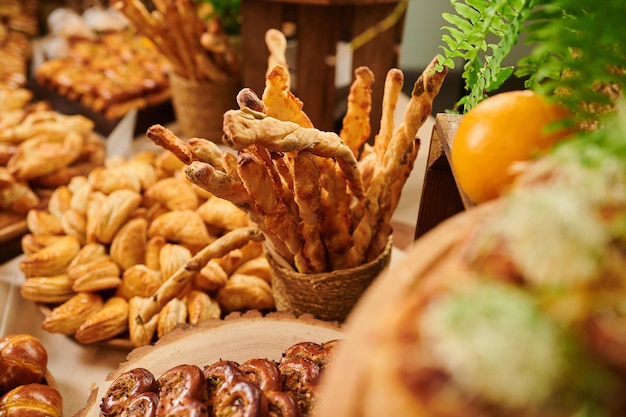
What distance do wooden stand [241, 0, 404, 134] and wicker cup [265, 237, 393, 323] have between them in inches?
32.3

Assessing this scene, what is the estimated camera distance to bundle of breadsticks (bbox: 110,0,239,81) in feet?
5.93

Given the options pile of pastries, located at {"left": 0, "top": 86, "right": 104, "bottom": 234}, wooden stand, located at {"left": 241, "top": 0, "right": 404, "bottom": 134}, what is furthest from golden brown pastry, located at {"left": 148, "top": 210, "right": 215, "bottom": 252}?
wooden stand, located at {"left": 241, "top": 0, "right": 404, "bottom": 134}

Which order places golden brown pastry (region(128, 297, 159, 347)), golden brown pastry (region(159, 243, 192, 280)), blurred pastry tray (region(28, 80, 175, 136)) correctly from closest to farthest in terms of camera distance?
golden brown pastry (region(128, 297, 159, 347)), golden brown pastry (region(159, 243, 192, 280)), blurred pastry tray (region(28, 80, 175, 136))

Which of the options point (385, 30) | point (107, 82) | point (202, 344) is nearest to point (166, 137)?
point (202, 344)

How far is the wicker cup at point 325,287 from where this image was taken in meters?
1.01

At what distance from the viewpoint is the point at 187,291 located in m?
1.18

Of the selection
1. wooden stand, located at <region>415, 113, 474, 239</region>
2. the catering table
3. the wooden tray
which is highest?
wooden stand, located at <region>415, 113, 474, 239</region>

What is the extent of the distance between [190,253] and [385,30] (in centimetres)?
100

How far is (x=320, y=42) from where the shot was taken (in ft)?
5.62

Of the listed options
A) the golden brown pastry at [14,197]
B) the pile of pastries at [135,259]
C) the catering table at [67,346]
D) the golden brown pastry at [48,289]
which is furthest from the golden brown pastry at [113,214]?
the golden brown pastry at [14,197]

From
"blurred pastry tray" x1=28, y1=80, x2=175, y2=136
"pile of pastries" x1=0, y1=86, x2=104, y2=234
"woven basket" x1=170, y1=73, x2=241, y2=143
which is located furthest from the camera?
"blurred pastry tray" x1=28, y1=80, x2=175, y2=136

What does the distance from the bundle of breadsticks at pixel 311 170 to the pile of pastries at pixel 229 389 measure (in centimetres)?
22

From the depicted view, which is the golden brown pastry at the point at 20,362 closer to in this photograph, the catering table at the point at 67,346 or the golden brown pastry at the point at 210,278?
the catering table at the point at 67,346

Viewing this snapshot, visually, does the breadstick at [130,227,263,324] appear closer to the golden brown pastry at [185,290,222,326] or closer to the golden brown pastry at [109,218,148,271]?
the golden brown pastry at [185,290,222,326]
